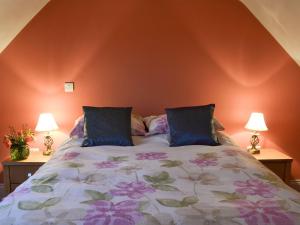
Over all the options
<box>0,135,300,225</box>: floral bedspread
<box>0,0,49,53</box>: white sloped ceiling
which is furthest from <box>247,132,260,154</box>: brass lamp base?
<box>0,0,49,53</box>: white sloped ceiling

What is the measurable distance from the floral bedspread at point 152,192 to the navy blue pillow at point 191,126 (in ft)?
0.72

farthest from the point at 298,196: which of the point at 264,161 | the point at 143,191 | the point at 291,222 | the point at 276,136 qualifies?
the point at 276,136

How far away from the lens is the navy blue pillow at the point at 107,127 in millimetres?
2531

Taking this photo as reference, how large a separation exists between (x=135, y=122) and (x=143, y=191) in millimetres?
1254

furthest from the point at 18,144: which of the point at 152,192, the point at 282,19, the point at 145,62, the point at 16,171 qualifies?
the point at 282,19

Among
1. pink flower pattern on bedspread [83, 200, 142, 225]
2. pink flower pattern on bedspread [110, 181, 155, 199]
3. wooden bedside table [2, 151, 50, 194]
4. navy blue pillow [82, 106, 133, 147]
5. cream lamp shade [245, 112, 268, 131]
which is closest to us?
pink flower pattern on bedspread [83, 200, 142, 225]

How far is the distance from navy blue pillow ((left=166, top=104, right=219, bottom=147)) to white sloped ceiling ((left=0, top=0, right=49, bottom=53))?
4.83 feet

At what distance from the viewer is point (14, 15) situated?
8.25ft

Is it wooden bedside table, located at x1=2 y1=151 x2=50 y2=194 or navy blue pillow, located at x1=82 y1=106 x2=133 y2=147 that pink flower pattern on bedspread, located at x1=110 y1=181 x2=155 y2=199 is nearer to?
navy blue pillow, located at x1=82 y1=106 x2=133 y2=147

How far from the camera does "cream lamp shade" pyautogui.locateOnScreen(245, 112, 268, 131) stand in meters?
2.94

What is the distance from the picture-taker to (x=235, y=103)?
123 inches

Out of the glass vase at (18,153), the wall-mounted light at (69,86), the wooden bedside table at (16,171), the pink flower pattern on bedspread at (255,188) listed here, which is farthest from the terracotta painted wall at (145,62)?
the pink flower pattern on bedspread at (255,188)

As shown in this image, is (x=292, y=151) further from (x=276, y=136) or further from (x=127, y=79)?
(x=127, y=79)

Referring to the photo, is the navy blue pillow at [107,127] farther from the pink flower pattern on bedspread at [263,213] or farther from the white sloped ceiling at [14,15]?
the pink flower pattern on bedspread at [263,213]
